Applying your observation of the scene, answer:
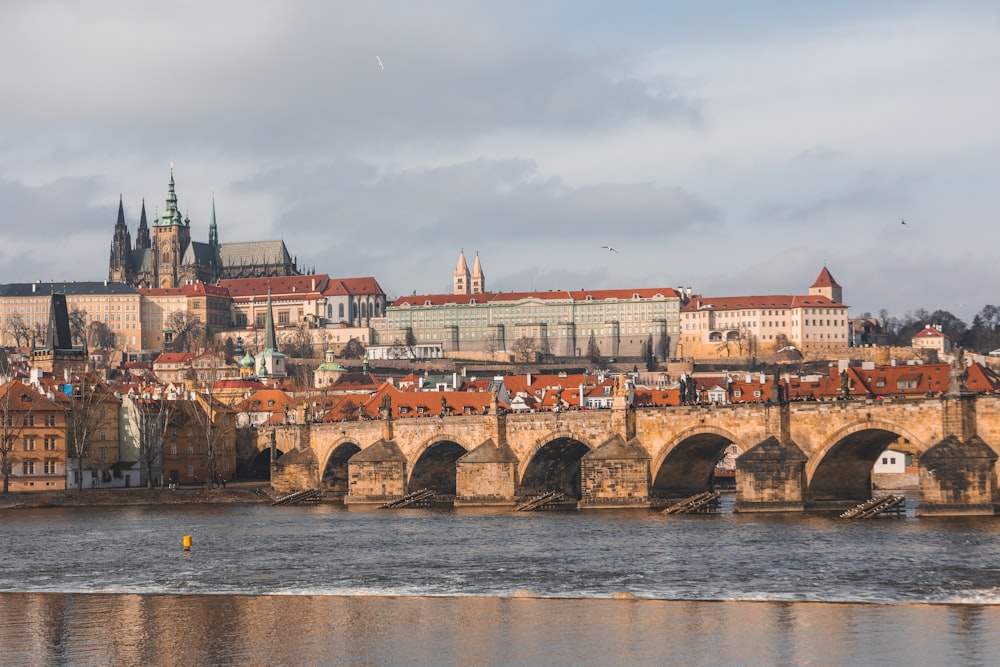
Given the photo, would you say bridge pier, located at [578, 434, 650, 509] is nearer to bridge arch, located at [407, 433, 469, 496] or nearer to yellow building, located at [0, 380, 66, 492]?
bridge arch, located at [407, 433, 469, 496]

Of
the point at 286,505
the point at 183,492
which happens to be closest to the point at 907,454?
the point at 286,505

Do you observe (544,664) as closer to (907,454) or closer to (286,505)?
(286,505)

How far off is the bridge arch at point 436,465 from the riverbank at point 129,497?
32.7 ft

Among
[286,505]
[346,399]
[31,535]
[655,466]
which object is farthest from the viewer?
[346,399]

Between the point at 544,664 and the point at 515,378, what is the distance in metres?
110

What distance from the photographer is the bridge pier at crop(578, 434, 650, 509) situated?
2630 inches

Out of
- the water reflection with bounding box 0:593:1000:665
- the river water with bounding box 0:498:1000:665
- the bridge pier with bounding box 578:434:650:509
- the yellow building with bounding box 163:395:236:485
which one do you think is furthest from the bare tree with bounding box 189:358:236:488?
the water reflection with bounding box 0:593:1000:665

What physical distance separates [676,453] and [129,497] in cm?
3295

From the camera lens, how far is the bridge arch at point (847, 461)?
58.7 m

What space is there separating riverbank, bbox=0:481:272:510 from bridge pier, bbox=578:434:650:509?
2483cm

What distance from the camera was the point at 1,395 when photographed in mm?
86625

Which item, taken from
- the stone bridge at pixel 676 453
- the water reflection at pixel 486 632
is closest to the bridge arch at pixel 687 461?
the stone bridge at pixel 676 453

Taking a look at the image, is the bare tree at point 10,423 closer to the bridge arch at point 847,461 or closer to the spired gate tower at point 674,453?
the spired gate tower at point 674,453

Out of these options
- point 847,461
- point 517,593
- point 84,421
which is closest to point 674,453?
point 847,461
